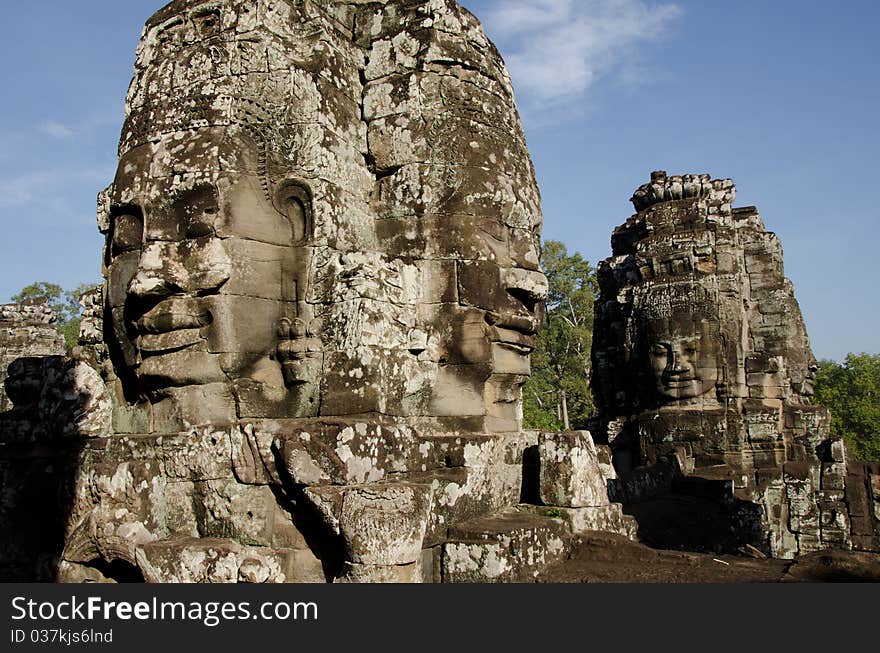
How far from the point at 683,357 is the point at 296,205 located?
8.57 metres

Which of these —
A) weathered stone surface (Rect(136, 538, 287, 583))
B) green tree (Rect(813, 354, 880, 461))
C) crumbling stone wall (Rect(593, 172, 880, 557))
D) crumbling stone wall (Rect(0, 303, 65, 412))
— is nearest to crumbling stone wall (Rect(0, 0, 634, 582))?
weathered stone surface (Rect(136, 538, 287, 583))

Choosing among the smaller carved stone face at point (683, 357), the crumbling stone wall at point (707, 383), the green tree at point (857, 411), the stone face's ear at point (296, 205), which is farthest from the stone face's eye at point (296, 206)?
the green tree at point (857, 411)

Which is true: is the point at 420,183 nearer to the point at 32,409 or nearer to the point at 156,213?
the point at 156,213

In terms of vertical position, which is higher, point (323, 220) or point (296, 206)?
point (296, 206)

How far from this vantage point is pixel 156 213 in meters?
5.09

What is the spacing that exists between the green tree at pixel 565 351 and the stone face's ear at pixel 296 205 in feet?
86.3

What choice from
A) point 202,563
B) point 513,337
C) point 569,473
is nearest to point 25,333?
point 513,337

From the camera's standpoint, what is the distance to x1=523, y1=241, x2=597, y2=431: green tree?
32500 millimetres

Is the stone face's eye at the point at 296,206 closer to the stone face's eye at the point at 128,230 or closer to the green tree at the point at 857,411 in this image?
the stone face's eye at the point at 128,230

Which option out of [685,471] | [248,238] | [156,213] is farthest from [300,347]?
[685,471]

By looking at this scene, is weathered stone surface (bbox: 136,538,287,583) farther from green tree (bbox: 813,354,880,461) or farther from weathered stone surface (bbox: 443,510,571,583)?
green tree (bbox: 813,354,880,461)

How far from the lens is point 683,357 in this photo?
12.4 meters

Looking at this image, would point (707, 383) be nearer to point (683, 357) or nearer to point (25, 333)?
point (683, 357)

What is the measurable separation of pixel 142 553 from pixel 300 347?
153cm
